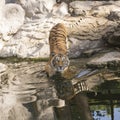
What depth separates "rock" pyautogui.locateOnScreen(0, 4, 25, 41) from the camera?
6344 mm

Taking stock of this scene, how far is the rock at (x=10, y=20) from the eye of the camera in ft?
20.8

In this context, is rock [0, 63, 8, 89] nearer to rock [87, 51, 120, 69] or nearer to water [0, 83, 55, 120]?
water [0, 83, 55, 120]

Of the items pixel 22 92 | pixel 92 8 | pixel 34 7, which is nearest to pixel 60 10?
pixel 34 7

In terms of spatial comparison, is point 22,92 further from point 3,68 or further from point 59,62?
point 3,68

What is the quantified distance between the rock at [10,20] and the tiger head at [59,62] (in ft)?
6.11

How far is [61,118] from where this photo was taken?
3250 mm

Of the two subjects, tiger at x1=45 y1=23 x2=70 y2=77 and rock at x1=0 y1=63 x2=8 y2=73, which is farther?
rock at x1=0 y1=63 x2=8 y2=73

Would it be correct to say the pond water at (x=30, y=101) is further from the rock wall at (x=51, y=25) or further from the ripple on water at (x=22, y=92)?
the rock wall at (x=51, y=25)

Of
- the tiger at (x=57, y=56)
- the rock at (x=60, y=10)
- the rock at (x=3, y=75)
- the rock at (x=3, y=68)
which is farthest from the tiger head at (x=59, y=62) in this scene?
the rock at (x=60, y=10)

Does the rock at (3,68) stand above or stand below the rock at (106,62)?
below

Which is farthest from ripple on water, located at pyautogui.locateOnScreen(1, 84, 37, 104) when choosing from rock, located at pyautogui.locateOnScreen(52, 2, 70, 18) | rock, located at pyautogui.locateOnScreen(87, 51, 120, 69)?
rock, located at pyautogui.locateOnScreen(52, 2, 70, 18)

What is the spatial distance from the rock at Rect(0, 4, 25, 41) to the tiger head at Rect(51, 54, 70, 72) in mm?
1863

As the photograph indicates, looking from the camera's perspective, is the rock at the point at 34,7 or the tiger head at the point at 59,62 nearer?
the tiger head at the point at 59,62

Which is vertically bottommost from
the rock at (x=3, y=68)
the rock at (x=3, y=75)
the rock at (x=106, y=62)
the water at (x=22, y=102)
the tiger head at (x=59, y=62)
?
the water at (x=22, y=102)
